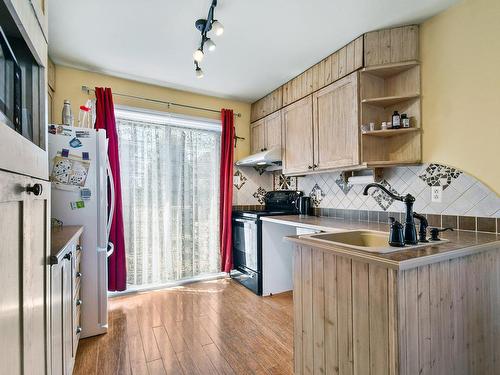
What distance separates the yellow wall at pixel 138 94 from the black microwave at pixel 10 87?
1.99 metres

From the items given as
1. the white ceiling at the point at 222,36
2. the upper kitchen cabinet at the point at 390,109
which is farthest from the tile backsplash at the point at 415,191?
the white ceiling at the point at 222,36

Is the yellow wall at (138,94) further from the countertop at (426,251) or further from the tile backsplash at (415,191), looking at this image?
the countertop at (426,251)

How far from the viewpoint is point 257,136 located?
11.9 ft

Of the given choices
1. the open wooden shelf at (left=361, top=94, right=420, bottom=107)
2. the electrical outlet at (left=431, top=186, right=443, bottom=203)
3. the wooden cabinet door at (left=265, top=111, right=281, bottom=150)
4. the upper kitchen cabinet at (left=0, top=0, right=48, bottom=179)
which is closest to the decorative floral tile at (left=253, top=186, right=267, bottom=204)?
the wooden cabinet door at (left=265, top=111, right=281, bottom=150)

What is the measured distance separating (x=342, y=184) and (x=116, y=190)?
7.76 feet

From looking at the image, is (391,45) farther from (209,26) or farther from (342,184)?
(209,26)

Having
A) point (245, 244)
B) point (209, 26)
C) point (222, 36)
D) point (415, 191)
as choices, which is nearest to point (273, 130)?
point (222, 36)

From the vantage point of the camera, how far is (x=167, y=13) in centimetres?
187

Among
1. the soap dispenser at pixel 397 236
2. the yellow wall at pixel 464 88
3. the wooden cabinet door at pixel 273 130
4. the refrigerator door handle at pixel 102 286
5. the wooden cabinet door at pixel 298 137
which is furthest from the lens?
the wooden cabinet door at pixel 273 130

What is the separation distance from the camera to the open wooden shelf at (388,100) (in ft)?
6.73

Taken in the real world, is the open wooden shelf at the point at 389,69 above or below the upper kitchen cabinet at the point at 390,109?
above

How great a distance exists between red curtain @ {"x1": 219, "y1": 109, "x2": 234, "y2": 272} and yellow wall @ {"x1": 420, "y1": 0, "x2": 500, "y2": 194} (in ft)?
7.06

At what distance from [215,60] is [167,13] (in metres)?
0.72

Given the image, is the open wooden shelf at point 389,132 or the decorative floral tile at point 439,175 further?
the open wooden shelf at point 389,132
